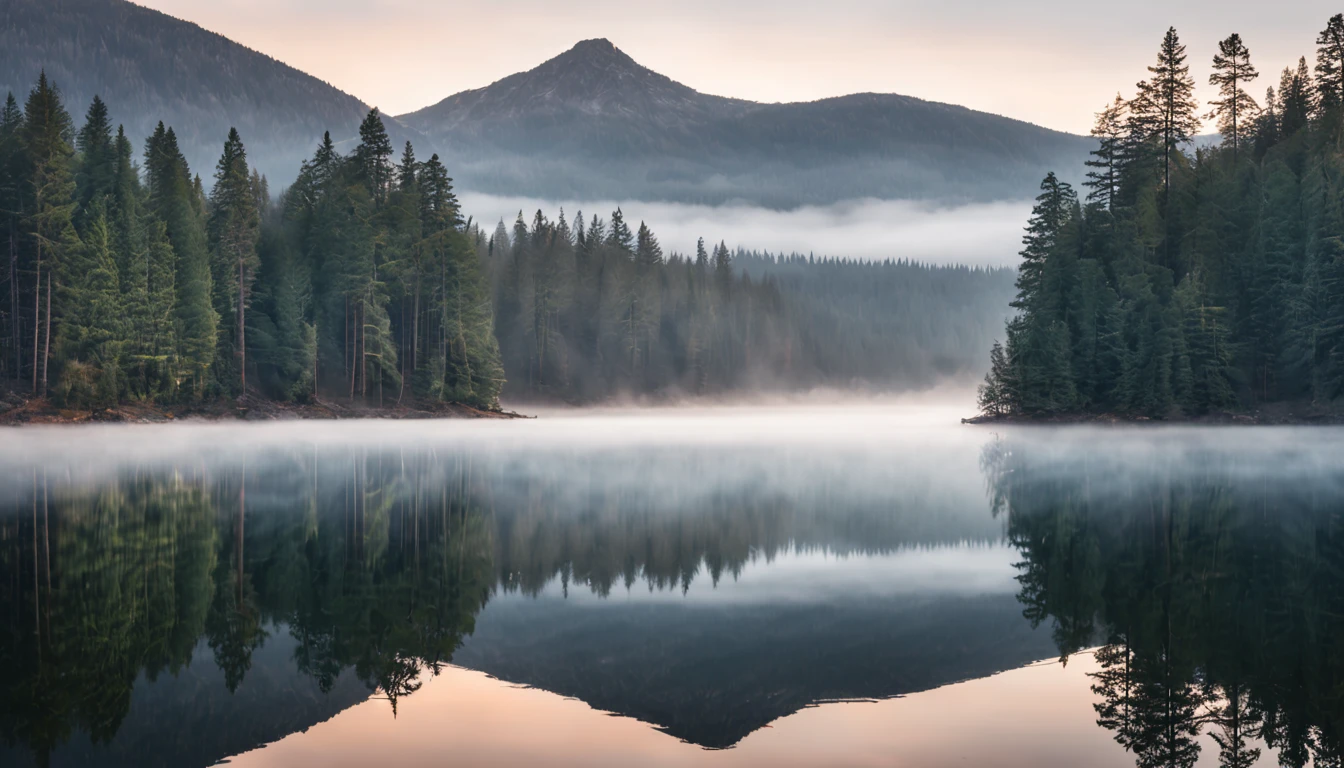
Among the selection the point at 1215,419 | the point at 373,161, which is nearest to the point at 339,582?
the point at 1215,419

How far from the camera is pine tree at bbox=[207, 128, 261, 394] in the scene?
81125 millimetres

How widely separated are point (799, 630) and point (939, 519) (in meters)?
13.4

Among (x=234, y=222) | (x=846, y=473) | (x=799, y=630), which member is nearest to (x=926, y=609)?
(x=799, y=630)

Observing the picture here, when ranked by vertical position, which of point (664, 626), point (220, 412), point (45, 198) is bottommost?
point (664, 626)

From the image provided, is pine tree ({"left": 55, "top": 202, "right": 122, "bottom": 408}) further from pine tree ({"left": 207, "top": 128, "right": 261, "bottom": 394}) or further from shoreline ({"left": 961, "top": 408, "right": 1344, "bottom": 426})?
shoreline ({"left": 961, "top": 408, "right": 1344, "bottom": 426})

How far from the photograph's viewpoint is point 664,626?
1570 cm

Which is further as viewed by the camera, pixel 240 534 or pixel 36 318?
pixel 36 318

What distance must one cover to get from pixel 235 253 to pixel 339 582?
70.6 m

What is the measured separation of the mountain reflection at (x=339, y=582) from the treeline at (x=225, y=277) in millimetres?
38672

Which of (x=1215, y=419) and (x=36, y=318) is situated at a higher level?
(x=36, y=318)

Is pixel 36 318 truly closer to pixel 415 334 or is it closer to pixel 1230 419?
pixel 415 334

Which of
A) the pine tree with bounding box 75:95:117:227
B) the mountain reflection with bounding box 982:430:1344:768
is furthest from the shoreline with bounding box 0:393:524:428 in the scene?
the mountain reflection with bounding box 982:430:1344:768

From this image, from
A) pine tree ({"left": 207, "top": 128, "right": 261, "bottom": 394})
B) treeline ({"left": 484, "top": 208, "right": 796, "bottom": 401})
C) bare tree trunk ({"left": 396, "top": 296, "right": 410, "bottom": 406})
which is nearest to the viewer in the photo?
pine tree ({"left": 207, "top": 128, "right": 261, "bottom": 394})

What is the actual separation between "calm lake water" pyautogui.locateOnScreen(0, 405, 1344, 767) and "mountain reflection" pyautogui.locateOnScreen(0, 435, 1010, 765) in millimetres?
73
